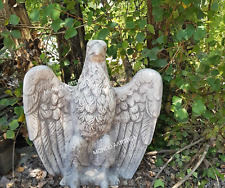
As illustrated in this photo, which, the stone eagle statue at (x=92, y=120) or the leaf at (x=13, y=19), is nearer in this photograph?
the leaf at (x=13, y=19)

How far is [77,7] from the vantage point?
207 centimetres

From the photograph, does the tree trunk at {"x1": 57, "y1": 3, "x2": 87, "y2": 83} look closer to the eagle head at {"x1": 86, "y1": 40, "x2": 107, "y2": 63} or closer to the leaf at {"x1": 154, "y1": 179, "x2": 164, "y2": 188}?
the eagle head at {"x1": 86, "y1": 40, "x2": 107, "y2": 63}

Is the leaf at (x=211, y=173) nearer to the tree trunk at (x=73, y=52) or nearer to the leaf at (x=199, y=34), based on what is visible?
the leaf at (x=199, y=34)

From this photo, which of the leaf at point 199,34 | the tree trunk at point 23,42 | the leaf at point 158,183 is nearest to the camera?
the leaf at point 199,34

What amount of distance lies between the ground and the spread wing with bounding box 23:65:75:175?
161 millimetres

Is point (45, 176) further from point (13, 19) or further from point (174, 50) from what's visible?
point (174, 50)

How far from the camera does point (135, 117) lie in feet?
4.97

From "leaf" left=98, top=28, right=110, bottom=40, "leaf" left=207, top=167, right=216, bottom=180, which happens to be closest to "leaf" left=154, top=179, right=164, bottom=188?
"leaf" left=207, top=167, right=216, bottom=180

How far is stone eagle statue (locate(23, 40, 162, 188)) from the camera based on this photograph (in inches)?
53.5

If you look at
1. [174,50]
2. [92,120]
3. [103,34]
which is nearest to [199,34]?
[174,50]

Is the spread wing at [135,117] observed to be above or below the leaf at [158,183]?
above

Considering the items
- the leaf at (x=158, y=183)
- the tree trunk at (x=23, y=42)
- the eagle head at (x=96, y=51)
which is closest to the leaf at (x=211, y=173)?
the leaf at (x=158, y=183)

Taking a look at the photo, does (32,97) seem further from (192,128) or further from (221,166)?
(221,166)

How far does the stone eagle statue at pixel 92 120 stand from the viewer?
1.36 m
